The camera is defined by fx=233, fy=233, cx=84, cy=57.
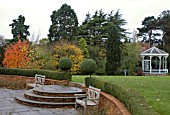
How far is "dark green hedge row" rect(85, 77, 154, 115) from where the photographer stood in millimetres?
3994

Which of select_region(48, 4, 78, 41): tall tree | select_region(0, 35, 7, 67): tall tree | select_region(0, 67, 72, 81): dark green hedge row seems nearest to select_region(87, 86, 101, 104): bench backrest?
select_region(0, 67, 72, 81): dark green hedge row

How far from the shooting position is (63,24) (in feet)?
120

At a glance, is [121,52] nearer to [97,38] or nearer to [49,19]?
[97,38]

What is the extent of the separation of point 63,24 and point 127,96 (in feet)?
106

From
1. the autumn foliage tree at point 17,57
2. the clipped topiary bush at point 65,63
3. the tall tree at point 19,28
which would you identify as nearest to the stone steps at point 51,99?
the clipped topiary bush at point 65,63

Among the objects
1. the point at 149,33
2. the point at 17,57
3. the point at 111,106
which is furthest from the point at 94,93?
the point at 149,33

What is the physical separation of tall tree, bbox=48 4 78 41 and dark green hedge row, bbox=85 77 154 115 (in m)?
27.5

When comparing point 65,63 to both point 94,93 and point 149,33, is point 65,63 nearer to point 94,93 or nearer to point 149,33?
point 94,93

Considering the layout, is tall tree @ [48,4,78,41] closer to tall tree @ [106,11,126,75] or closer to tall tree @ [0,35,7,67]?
tall tree @ [0,35,7,67]

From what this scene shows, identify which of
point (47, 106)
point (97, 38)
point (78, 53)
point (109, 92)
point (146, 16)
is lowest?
point (47, 106)

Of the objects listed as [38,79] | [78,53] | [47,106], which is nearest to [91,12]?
[78,53]

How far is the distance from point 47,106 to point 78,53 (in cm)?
1773

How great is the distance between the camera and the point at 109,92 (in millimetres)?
7164

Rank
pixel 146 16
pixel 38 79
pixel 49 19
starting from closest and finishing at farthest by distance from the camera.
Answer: pixel 38 79
pixel 49 19
pixel 146 16
